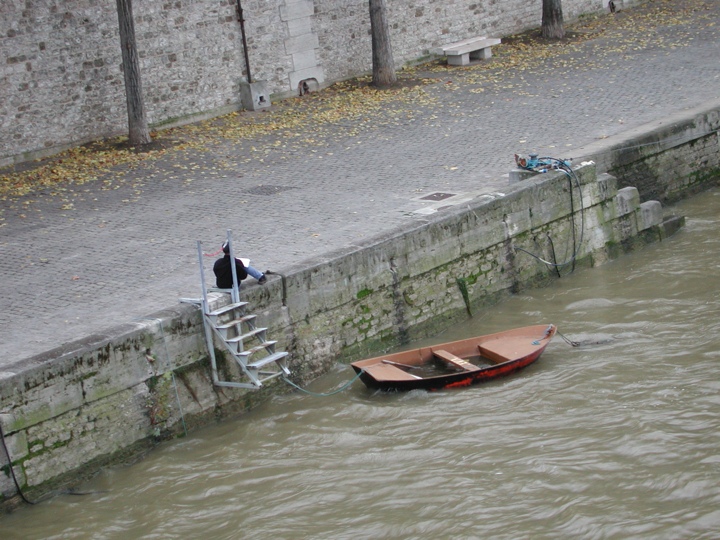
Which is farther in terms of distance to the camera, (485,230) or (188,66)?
(188,66)

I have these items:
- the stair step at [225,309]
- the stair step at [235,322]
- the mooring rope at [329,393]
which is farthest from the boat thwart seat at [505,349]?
the stair step at [225,309]

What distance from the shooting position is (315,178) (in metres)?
16.4

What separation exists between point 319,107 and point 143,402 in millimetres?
11704

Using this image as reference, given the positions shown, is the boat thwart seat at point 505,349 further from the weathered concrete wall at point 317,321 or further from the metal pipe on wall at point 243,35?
the metal pipe on wall at point 243,35

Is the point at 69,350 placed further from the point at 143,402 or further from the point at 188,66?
the point at 188,66

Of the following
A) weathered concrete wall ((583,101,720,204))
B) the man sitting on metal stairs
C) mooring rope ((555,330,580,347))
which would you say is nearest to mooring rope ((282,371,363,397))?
the man sitting on metal stairs

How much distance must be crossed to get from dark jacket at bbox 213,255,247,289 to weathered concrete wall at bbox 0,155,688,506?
0.72 feet

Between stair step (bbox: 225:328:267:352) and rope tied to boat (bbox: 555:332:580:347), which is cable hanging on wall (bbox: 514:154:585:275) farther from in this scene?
stair step (bbox: 225:328:267:352)

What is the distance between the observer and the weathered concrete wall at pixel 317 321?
9773mm

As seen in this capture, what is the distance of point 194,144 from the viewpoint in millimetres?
19062

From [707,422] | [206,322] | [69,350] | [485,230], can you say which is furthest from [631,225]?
[69,350]

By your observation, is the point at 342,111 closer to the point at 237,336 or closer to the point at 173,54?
the point at 173,54

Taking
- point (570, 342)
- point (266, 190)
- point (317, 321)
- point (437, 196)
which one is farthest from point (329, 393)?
point (266, 190)

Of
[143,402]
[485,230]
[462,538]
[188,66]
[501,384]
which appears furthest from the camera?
[188,66]
